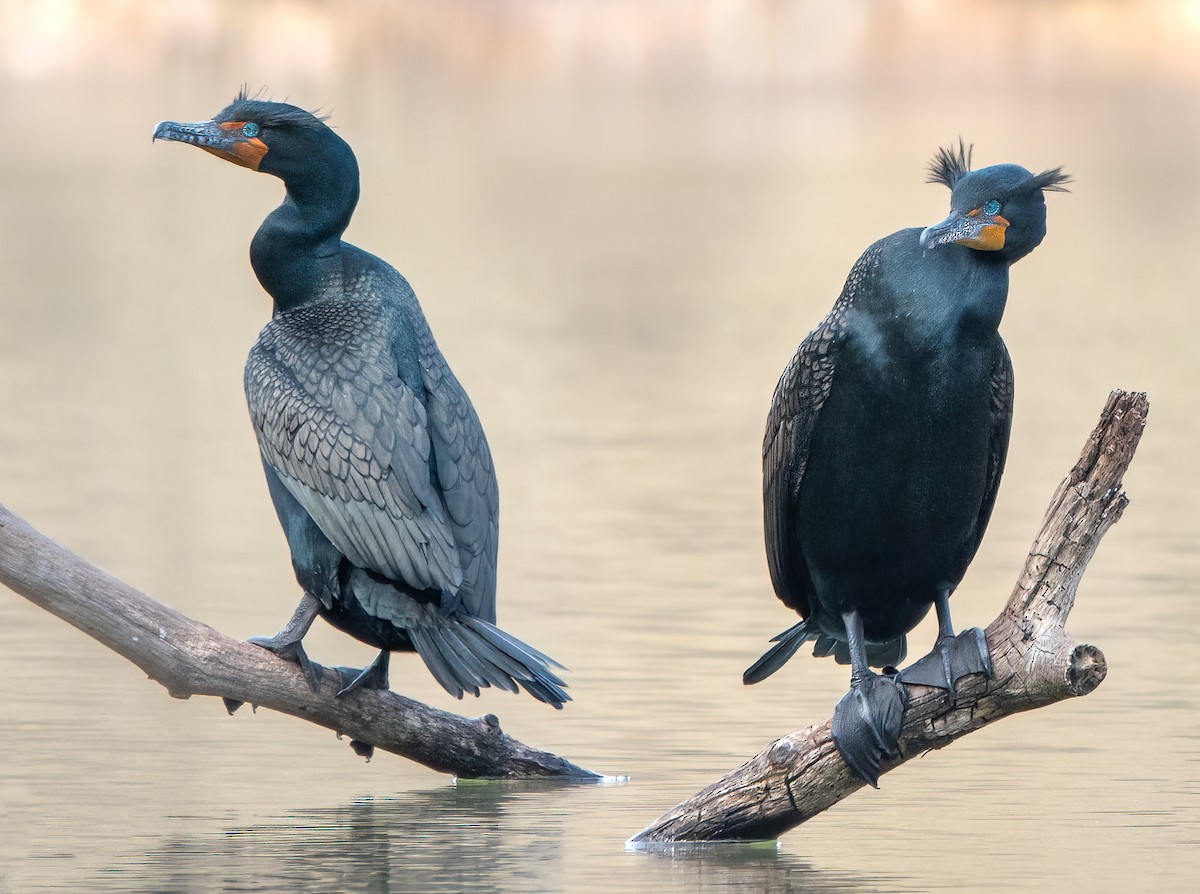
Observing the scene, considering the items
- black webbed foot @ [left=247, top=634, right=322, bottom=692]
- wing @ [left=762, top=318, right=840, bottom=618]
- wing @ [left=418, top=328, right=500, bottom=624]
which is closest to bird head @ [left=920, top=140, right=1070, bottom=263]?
wing @ [left=762, top=318, right=840, bottom=618]

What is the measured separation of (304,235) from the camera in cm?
678

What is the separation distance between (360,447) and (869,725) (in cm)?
161

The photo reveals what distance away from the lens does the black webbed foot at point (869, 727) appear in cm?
569

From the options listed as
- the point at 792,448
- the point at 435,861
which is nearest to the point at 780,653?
the point at 792,448

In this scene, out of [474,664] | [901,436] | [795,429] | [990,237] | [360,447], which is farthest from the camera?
[360,447]

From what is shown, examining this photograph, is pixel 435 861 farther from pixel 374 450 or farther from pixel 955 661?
pixel 955 661

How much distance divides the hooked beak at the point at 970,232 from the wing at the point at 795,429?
0.26 m

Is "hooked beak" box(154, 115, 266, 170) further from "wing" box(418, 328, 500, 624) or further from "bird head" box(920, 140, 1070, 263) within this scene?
"bird head" box(920, 140, 1070, 263)

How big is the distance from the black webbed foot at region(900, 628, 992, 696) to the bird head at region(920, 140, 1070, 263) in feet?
3.10

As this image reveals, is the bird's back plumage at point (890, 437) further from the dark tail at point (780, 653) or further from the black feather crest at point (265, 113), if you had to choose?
the black feather crest at point (265, 113)

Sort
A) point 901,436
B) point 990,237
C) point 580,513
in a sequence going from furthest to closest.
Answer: point 580,513 < point 901,436 < point 990,237

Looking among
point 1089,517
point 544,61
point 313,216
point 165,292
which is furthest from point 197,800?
point 544,61

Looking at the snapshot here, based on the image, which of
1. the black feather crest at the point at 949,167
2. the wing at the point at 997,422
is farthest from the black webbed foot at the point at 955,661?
the black feather crest at the point at 949,167

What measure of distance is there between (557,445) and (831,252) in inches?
526
